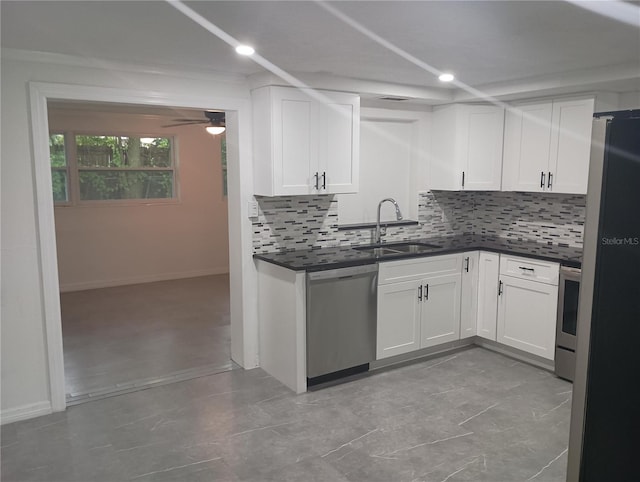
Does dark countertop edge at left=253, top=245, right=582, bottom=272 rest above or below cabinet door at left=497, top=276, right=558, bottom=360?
above

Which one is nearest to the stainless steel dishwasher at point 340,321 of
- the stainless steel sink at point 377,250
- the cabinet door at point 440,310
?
the stainless steel sink at point 377,250

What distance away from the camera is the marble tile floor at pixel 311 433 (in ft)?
9.05

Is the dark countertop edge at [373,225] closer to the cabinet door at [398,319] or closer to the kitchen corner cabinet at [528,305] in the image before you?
the cabinet door at [398,319]

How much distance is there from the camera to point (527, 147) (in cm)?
450

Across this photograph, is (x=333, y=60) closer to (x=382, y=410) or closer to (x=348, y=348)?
(x=348, y=348)

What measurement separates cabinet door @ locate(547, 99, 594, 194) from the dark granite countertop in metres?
0.52

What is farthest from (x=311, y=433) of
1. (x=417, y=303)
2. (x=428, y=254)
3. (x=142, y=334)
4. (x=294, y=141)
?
(x=142, y=334)

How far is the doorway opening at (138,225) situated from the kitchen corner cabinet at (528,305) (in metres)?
2.51

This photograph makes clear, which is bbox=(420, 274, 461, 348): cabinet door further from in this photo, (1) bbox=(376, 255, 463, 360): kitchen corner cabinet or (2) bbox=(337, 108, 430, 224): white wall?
(2) bbox=(337, 108, 430, 224): white wall

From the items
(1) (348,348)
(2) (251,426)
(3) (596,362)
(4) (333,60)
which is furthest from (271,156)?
(3) (596,362)

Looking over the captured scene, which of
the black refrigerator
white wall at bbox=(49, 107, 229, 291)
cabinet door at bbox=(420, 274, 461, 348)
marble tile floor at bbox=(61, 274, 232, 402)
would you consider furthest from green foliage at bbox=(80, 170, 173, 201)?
the black refrigerator

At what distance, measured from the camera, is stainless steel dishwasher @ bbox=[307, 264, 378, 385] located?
3.71m

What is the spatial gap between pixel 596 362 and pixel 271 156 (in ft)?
8.84

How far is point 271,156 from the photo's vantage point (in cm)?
378
